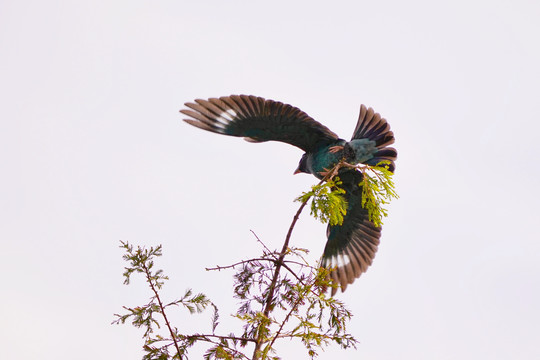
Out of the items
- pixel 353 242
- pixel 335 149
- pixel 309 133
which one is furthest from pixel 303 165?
pixel 353 242

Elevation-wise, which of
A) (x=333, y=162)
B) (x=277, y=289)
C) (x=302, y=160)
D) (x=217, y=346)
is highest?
(x=302, y=160)

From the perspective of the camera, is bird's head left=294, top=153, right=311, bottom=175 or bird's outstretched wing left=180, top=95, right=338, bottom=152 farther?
bird's head left=294, top=153, right=311, bottom=175

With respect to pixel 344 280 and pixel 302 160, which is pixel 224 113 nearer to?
pixel 302 160

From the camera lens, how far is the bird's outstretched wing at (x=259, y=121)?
24.3ft

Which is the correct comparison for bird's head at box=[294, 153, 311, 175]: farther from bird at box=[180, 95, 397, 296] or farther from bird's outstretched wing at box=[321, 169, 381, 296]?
bird's outstretched wing at box=[321, 169, 381, 296]

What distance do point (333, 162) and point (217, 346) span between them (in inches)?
168

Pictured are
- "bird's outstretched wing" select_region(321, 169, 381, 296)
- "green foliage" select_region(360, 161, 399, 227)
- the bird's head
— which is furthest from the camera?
"bird's outstretched wing" select_region(321, 169, 381, 296)

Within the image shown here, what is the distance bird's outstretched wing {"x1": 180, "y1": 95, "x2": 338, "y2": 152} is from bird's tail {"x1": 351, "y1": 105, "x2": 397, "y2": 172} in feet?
1.27

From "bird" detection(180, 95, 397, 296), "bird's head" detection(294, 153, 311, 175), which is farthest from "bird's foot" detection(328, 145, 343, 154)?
"bird's head" detection(294, 153, 311, 175)

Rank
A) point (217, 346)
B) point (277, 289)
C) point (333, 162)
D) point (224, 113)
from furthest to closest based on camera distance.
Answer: point (333, 162) < point (224, 113) < point (277, 289) < point (217, 346)

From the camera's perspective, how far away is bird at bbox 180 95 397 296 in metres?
7.43

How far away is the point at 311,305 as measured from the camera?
4.20 m

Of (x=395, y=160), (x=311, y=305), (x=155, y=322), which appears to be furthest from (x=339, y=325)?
(x=395, y=160)

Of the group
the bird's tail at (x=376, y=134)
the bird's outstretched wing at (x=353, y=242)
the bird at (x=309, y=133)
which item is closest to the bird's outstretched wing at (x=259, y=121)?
the bird at (x=309, y=133)
